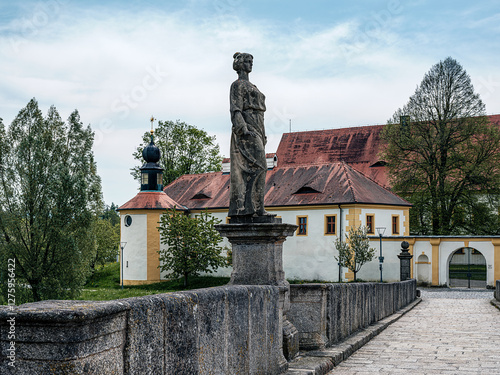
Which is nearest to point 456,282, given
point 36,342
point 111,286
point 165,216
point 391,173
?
point 391,173

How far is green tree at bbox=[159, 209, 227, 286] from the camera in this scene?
41938mm

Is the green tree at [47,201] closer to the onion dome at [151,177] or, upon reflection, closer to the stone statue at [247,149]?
the onion dome at [151,177]

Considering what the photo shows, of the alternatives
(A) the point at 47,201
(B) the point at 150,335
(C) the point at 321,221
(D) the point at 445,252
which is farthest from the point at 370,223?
(B) the point at 150,335

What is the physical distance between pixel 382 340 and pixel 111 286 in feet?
120

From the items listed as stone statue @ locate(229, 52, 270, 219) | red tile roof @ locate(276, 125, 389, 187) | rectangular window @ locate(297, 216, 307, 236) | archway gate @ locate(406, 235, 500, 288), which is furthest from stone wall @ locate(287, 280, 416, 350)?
red tile roof @ locate(276, 125, 389, 187)

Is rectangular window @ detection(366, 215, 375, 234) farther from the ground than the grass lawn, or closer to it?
farther from the ground

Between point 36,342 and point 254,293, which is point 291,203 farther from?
point 36,342

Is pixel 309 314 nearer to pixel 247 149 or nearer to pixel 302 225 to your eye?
pixel 247 149

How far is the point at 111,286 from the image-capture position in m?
44.8

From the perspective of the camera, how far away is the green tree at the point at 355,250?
120ft

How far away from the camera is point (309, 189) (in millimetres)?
42031

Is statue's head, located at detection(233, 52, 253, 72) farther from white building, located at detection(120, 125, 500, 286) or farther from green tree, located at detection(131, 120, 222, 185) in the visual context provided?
green tree, located at detection(131, 120, 222, 185)

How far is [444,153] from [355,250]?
10.8 meters

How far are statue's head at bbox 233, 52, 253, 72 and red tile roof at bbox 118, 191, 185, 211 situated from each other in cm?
3690
